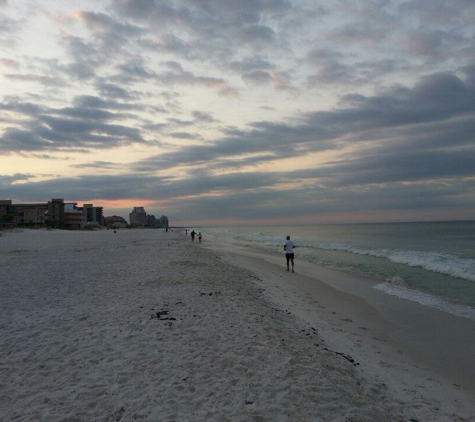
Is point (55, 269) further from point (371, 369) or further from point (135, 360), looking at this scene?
point (371, 369)

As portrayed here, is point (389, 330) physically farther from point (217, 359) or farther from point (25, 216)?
point (25, 216)

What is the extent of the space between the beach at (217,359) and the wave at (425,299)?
2.76 ft

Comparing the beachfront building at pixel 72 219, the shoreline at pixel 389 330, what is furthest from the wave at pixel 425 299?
the beachfront building at pixel 72 219

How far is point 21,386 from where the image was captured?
16.7 feet

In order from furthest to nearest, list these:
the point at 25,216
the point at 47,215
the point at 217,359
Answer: the point at 47,215 → the point at 25,216 → the point at 217,359

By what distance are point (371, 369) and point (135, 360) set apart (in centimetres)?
423

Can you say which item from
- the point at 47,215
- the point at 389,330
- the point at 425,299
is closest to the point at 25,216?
the point at 47,215

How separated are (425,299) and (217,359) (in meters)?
10.6

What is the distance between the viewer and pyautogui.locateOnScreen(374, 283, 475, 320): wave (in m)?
11.3

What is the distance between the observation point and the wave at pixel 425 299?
444 inches

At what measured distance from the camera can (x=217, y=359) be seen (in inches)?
237

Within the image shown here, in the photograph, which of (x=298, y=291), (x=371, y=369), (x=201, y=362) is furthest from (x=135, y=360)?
(x=298, y=291)

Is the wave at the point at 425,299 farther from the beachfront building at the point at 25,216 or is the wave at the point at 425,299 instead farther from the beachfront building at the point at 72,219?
the beachfront building at the point at 72,219

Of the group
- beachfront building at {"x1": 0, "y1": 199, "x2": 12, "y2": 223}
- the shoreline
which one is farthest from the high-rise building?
the shoreline
